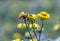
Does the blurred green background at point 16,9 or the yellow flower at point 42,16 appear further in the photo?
the blurred green background at point 16,9

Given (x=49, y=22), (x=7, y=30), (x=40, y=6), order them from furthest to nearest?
1. (x=40, y=6)
2. (x=7, y=30)
3. (x=49, y=22)

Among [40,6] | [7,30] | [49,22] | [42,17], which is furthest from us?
[40,6]

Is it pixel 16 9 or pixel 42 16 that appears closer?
pixel 42 16

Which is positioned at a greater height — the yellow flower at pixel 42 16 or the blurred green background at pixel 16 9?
the yellow flower at pixel 42 16

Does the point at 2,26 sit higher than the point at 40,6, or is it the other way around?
the point at 40,6

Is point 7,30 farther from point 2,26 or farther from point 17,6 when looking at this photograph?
point 17,6

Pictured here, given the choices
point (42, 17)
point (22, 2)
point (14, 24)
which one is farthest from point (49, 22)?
point (42, 17)

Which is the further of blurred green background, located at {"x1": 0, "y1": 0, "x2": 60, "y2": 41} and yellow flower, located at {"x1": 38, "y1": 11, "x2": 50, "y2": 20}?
blurred green background, located at {"x1": 0, "y1": 0, "x2": 60, "y2": 41}

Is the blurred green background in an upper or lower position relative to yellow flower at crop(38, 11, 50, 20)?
lower

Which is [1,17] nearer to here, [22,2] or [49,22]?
[22,2]

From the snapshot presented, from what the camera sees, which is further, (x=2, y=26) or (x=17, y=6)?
(x=17, y=6)
